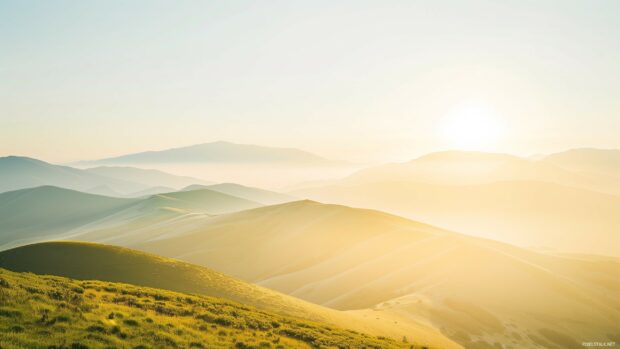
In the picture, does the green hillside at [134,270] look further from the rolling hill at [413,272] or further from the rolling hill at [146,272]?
the rolling hill at [413,272]

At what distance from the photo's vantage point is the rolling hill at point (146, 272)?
4309 cm

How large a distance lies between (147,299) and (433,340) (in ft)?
123

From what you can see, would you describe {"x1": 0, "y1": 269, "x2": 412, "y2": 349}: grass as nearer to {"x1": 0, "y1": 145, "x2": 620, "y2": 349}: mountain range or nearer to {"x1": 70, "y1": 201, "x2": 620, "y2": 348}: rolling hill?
{"x1": 0, "y1": 145, "x2": 620, "y2": 349}: mountain range

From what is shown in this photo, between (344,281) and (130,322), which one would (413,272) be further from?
(130,322)

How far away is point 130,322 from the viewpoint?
1977 cm

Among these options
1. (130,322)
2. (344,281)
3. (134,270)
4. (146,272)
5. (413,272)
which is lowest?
(344,281)

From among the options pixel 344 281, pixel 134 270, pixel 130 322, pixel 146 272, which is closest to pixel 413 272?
pixel 344 281

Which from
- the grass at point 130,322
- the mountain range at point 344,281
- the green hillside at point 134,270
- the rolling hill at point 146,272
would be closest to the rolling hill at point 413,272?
the mountain range at point 344,281

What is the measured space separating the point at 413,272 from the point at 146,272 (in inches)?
2941

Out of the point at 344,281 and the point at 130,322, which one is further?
the point at 344,281

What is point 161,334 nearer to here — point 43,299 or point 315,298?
point 43,299

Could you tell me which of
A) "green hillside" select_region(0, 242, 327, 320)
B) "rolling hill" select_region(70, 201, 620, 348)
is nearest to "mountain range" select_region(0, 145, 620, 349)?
"green hillside" select_region(0, 242, 327, 320)

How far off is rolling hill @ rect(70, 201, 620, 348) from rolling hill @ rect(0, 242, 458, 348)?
15038 mm

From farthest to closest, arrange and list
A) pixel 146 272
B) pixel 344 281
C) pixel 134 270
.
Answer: pixel 344 281, pixel 134 270, pixel 146 272
